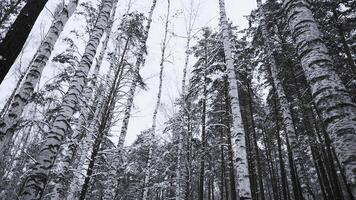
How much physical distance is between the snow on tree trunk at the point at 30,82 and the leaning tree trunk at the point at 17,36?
1.75 m

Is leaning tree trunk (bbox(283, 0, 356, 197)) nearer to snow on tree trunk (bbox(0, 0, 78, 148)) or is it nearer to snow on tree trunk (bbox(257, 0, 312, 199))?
snow on tree trunk (bbox(0, 0, 78, 148))

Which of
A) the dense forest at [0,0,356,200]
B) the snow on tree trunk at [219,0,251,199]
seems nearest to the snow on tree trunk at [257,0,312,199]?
the dense forest at [0,0,356,200]

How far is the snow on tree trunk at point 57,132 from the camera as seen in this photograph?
4.88 m

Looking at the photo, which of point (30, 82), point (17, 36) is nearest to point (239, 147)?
point (30, 82)

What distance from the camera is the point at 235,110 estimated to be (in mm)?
7922

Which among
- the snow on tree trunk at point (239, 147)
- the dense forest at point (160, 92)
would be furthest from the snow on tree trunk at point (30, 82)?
the snow on tree trunk at point (239, 147)

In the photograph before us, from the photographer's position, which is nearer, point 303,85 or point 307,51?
point 307,51

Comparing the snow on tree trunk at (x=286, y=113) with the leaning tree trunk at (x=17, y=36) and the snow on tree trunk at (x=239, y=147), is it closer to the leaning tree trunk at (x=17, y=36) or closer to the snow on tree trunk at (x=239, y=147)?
the snow on tree trunk at (x=239, y=147)

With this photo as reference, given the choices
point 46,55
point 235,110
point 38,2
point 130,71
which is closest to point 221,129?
point 235,110

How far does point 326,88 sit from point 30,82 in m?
6.40

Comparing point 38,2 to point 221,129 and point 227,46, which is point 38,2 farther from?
point 221,129

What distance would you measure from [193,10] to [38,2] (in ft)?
34.2

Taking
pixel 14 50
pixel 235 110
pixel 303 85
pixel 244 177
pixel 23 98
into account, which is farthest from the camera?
pixel 303 85

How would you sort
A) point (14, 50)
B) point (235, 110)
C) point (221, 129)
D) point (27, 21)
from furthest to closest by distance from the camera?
point (221, 129) → point (235, 110) → point (27, 21) → point (14, 50)
